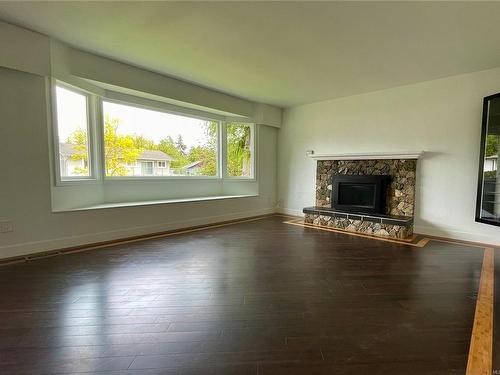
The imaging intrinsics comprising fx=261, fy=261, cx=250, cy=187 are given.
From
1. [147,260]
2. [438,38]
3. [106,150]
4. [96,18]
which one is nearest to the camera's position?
[96,18]

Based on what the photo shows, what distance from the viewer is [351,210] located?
4.93 meters

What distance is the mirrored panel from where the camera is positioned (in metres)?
3.70

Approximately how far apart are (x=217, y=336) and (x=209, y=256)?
1.61 metres

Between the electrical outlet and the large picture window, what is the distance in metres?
0.72

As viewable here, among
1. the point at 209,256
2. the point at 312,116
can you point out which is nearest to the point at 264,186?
the point at 312,116

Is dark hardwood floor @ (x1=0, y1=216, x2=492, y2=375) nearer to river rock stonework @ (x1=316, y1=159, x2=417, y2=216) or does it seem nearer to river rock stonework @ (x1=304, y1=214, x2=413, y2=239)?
river rock stonework @ (x1=304, y1=214, x2=413, y2=239)

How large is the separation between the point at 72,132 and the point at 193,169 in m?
2.24

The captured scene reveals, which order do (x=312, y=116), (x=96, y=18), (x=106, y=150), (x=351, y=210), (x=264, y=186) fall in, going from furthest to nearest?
1. (x=264, y=186)
2. (x=312, y=116)
3. (x=351, y=210)
4. (x=106, y=150)
5. (x=96, y=18)

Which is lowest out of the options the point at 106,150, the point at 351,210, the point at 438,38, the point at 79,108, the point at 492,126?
the point at 351,210

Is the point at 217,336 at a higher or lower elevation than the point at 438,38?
lower

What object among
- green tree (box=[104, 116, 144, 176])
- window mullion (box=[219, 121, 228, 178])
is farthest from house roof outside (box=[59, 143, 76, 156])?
window mullion (box=[219, 121, 228, 178])

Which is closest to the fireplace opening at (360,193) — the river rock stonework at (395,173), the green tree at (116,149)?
the river rock stonework at (395,173)

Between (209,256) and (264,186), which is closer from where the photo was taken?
Answer: (209,256)

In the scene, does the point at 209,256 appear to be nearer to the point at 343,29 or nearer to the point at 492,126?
the point at 343,29
